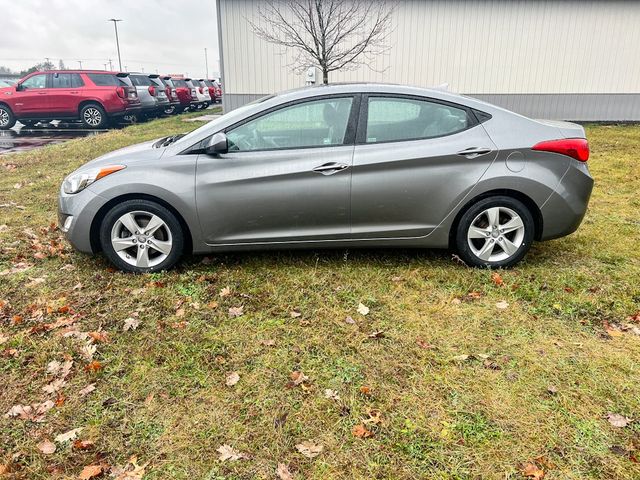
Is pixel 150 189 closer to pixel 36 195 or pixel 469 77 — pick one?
pixel 36 195

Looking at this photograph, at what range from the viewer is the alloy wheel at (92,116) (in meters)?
15.6

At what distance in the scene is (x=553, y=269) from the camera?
13.9 ft

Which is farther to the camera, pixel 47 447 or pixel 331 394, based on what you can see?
pixel 331 394

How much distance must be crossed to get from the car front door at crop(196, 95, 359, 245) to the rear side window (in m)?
13.9

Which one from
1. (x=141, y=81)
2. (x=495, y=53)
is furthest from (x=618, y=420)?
(x=141, y=81)

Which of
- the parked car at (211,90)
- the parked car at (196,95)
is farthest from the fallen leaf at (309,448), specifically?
the parked car at (211,90)

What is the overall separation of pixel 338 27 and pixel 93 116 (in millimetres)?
8281

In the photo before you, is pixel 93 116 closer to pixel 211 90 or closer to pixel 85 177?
pixel 211 90

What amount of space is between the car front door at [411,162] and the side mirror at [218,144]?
1038mm

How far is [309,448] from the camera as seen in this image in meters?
2.33

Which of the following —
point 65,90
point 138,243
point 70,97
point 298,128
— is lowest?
point 138,243

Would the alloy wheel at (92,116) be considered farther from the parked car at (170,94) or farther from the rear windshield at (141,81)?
the parked car at (170,94)

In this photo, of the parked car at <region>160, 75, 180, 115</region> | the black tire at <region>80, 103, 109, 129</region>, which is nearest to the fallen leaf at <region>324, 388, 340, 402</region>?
the black tire at <region>80, 103, 109, 129</region>

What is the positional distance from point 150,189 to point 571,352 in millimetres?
3240
